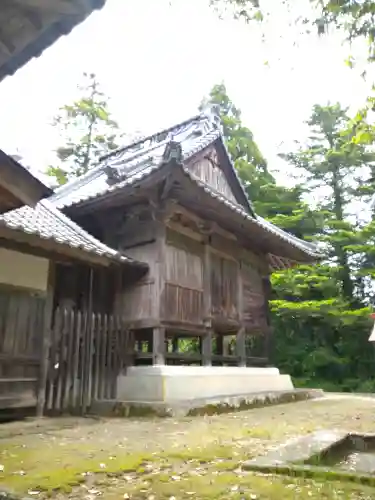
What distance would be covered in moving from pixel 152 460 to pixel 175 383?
4.83 metres

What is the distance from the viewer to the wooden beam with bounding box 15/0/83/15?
2.61 metres

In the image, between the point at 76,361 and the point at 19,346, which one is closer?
the point at 19,346

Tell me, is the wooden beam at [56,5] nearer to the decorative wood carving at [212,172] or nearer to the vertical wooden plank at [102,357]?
the vertical wooden plank at [102,357]

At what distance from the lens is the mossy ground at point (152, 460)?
2877 millimetres

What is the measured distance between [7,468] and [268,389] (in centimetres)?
960

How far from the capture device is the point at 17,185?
436 cm

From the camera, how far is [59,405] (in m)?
7.65

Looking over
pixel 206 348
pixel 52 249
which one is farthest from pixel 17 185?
pixel 206 348

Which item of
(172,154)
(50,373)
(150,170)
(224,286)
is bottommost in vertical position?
(50,373)

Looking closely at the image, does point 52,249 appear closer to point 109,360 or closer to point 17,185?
point 109,360

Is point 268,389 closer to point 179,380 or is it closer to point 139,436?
point 179,380

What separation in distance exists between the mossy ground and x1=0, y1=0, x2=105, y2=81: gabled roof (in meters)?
2.75

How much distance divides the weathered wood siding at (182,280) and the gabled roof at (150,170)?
1360mm

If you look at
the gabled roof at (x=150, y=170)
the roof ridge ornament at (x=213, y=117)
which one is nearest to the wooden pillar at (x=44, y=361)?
the gabled roof at (x=150, y=170)
